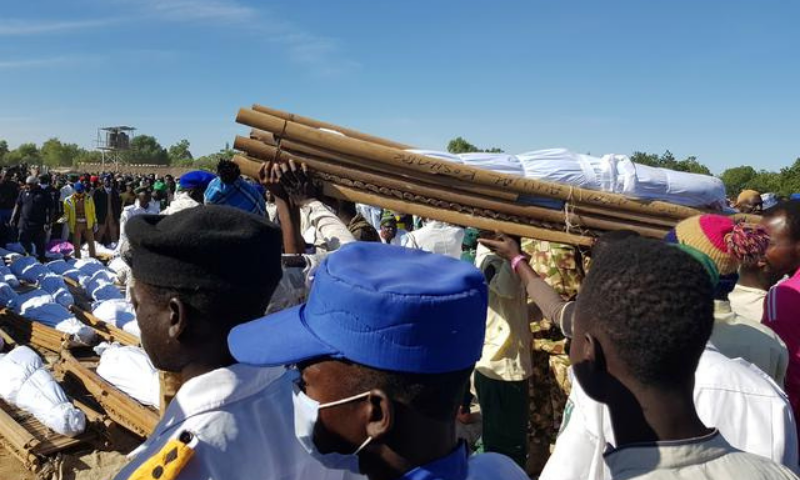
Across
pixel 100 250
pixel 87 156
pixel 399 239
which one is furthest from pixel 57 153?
pixel 399 239

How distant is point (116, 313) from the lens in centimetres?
624

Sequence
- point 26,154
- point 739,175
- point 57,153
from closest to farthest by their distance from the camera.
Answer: point 739,175 → point 26,154 → point 57,153

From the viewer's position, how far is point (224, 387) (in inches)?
52.7

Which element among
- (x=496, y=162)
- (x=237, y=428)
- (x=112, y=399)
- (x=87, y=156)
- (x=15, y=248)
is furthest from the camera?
(x=87, y=156)

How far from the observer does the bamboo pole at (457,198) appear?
2670 millimetres

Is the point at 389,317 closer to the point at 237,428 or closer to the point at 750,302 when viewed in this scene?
the point at 237,428

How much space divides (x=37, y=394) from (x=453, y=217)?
134 inches

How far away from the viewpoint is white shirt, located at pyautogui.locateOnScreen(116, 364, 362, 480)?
1.24 meters

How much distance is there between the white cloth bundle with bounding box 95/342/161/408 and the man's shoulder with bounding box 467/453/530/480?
3.34 metres

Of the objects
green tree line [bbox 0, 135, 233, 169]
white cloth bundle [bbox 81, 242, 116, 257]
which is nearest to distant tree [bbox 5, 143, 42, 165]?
green tree line [bbox 0, 135, 233, 169]

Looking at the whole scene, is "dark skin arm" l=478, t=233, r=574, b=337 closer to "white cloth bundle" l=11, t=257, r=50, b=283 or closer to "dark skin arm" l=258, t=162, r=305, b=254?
"dark skin arm" l=258, t=162, r=305, b=254

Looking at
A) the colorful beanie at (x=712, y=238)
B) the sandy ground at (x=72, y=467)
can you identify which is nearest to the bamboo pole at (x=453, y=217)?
the colorful beanie at (x=712, y=238)

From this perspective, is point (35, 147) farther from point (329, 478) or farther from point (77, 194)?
point (329, 478)

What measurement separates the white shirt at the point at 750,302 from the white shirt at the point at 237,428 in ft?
7.72
